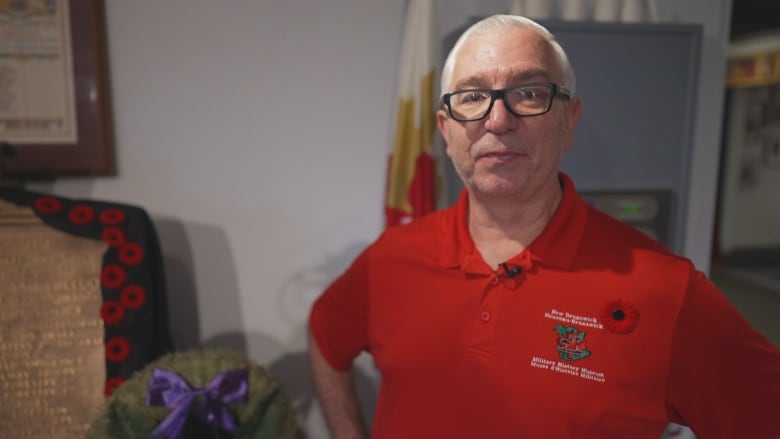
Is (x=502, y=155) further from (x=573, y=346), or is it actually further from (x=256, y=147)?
(x=256, y=147)

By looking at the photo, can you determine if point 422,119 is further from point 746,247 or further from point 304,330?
point 746,247

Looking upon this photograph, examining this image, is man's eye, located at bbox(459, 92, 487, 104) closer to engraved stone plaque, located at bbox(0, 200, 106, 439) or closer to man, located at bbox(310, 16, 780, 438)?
man, located at bbox(310, 16, 780, 438)

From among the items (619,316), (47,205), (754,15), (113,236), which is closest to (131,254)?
(113,236)

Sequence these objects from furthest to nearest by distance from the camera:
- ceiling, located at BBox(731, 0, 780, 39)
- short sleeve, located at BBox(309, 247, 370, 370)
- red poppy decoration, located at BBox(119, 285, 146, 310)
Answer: ceiling, located at BBox(731, 0, 780, 39) < red poppy decoration, located at BBox(119, 285, 146, 310) < short sleeve, located at BBox(309, 247, 370, 370)

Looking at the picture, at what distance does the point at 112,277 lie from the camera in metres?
1.29

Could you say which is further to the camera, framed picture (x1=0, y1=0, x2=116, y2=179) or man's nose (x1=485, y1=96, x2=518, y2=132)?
framed picture (x1=0, y1=0, x2=116, y2=179)

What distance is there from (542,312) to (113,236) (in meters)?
0.99

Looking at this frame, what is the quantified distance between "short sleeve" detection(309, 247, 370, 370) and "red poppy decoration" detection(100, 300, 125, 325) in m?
0.45

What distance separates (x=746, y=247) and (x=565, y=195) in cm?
639

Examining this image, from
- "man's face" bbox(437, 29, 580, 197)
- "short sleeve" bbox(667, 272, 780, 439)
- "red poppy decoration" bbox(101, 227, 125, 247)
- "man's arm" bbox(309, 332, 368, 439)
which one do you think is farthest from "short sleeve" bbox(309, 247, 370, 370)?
"short sleeve" bbox(667, 272, 780, 439)

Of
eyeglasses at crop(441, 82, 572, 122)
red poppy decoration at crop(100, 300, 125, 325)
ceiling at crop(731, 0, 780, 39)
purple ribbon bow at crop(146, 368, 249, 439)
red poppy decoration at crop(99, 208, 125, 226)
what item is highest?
ceiling at crop(731, 0, 780, 39)

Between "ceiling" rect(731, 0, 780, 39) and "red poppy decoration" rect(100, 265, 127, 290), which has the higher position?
"ceiling" rect(731, 0, 780, 39)

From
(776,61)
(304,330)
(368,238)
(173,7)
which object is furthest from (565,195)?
(776,61)

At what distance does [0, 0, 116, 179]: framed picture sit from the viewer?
1.45m
